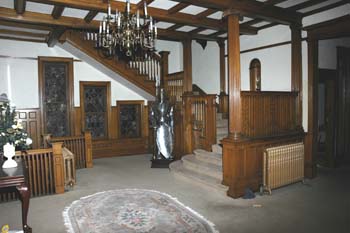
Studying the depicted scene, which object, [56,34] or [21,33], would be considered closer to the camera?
[56,34]

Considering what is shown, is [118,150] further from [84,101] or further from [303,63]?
[303,63]

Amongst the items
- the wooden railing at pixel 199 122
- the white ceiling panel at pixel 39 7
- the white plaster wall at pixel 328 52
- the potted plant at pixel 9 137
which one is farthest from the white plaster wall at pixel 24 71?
the white plaster wall at pixel 328 52

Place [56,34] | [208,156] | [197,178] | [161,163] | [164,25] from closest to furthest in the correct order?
[197,178], [208,156], [164,25], [56,34], [161,163]

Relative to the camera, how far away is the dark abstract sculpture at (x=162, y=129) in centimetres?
612

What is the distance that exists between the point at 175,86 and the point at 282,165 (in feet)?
10.4

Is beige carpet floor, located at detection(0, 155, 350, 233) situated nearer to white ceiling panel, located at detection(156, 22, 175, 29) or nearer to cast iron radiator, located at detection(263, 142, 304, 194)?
cast iron radiator, located at detection(263, 142, 304, 194)

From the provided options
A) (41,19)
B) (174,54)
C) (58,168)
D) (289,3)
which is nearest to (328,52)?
(289,3)

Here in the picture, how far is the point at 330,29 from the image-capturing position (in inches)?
185

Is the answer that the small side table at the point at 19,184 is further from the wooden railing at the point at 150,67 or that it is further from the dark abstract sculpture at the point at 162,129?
the wooden railing at the point at 150,67

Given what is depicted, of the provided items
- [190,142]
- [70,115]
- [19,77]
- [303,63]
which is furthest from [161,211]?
[19,77]

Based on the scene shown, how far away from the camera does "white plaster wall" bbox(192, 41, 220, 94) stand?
726cm

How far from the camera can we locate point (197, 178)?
484 cm

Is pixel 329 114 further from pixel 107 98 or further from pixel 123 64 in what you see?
pixel 107 98

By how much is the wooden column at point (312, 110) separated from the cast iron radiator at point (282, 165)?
1.57 ft
